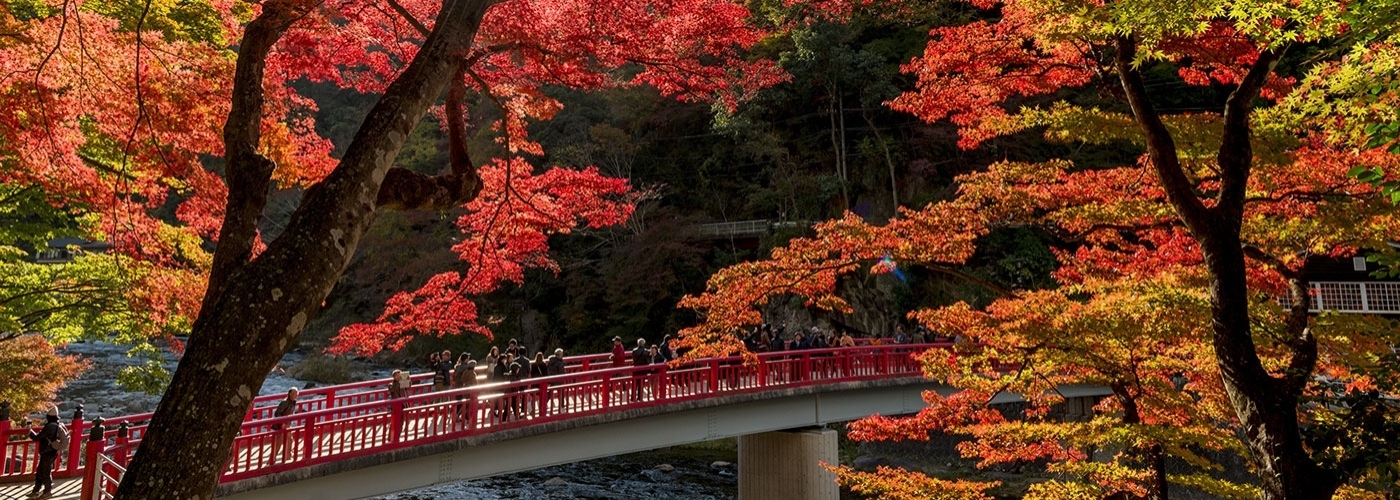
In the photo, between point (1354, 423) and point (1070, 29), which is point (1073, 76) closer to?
point (1070, 29)

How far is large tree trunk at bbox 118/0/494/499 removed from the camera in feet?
11.9

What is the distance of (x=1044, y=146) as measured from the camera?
83.6 ft

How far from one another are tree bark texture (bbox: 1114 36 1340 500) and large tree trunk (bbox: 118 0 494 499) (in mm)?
5287

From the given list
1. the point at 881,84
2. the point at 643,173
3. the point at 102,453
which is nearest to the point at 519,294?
the point at 643,173

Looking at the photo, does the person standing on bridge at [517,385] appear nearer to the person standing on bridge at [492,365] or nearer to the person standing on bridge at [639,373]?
the person standing on bridge at [492,365]

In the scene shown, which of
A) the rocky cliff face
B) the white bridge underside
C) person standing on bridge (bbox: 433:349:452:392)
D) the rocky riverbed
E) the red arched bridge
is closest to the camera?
the red arched bridge

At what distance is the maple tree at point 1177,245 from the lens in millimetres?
5004

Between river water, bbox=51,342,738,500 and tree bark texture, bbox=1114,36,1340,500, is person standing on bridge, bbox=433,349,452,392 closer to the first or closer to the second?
river water, bbox=51,342,738,500

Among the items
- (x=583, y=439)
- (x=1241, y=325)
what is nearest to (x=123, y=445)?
(x=583, y=439)

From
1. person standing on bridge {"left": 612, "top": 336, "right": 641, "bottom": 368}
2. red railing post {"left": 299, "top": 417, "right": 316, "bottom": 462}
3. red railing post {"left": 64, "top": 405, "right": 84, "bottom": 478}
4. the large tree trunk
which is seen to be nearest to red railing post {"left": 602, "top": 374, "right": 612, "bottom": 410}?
person standing on bridge {"left": 612, "top": 336, "right": 641, "bottom": 368}

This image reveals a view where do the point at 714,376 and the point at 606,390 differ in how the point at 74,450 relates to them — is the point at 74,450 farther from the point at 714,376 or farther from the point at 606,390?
the point at 714,376

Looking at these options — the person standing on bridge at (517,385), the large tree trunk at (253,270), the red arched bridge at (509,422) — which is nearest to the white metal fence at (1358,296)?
the red arched bridge at (509,422)

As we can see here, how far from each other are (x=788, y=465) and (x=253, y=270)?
12128mm

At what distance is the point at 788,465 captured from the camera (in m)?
14.6
